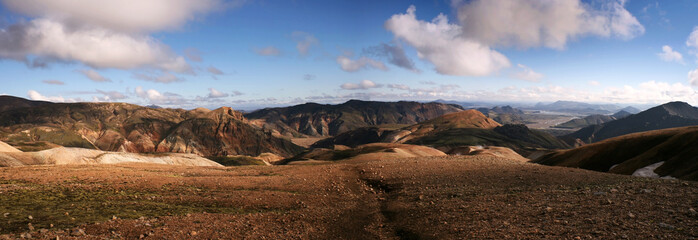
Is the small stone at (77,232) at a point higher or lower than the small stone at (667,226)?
lower

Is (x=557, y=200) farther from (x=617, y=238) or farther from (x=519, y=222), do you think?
(x=617, y=238)

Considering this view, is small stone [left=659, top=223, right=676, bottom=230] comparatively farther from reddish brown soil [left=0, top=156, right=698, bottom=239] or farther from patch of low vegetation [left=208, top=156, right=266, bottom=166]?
patch of low vegetation [left=208, top=156, right=266, bottom=166]

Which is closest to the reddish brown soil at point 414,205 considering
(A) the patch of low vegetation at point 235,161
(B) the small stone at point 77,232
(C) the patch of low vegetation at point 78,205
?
(B) the small stone at point 77,232

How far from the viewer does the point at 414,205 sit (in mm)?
22859

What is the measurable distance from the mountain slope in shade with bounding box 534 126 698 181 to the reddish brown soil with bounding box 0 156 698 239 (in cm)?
1907

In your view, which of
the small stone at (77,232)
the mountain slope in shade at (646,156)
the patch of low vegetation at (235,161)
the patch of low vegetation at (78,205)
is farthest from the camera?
the patch of low vegetation at (235,161)

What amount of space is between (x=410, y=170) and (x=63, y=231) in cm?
2897

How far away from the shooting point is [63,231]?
568 inches

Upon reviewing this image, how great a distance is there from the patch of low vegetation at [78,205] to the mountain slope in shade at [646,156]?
45715 millimetres

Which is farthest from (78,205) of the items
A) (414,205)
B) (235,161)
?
(235,161)

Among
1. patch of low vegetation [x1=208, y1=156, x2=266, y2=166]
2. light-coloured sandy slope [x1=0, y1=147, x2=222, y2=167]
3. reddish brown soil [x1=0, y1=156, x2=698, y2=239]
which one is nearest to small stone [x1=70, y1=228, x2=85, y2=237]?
reddish brown soil [x1=0, y1=156, x2=698, y2=239]

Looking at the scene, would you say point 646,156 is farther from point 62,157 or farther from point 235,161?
point 235,161

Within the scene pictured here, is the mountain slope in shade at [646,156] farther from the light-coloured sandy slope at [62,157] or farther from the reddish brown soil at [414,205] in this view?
the light-coloured sandy slope at [62,157]

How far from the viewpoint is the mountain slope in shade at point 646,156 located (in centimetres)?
3788
